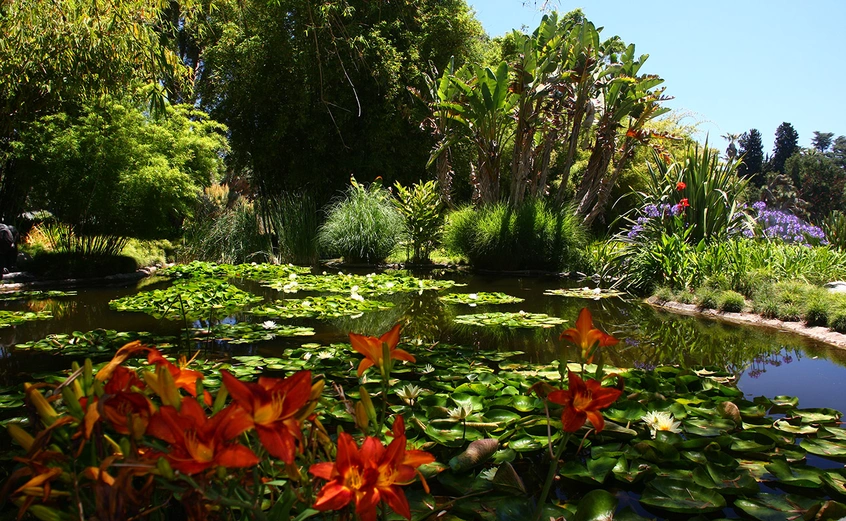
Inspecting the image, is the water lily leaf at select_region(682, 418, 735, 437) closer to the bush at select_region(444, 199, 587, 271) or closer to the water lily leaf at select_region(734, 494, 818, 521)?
the water lily leaf at select_region(734, 494, 818, 521)

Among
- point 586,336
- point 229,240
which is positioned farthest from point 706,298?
point 229,240

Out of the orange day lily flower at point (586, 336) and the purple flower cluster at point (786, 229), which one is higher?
the purple flower cluster at point (786, 229)

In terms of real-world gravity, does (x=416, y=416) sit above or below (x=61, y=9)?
below

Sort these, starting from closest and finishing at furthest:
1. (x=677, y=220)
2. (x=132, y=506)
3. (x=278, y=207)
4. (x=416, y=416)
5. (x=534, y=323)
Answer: (x=132, y=506) < (x=416, y=416) < (x=534, y=323) < (x=677, y=220) < (x=278, y=207)

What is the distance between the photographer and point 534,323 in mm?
4004

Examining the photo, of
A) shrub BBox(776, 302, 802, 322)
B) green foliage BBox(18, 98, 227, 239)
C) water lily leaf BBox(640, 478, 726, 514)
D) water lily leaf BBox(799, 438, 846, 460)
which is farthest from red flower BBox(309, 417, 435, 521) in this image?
green foliage BBox(18, 98, 227, 239)

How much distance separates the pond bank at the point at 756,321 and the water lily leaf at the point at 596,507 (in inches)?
136

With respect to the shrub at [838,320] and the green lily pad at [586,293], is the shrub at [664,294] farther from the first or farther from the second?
the shrub at [838,320]

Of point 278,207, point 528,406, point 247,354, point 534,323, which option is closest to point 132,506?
point 528,406

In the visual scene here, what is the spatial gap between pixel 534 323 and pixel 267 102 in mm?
10674

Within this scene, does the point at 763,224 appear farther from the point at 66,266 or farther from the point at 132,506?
the point at 66,266

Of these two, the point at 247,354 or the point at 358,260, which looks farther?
the point at 358,260

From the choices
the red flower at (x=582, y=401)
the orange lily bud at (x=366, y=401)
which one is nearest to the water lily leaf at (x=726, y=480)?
the red flower at (x=582, y=401)

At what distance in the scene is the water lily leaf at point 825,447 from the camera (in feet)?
5.22
